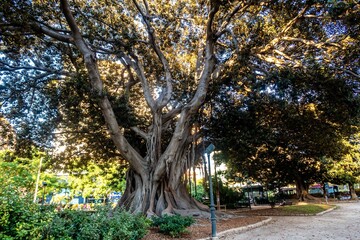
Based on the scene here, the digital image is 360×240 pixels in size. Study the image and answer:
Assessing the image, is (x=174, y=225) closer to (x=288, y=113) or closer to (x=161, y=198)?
(x=161, y=198)

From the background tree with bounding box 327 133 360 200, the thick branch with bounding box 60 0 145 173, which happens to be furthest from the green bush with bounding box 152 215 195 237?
the background tree with bounding box 327 133 360 200

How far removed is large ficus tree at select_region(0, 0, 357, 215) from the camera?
952 centimetres

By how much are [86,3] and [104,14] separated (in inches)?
32.4

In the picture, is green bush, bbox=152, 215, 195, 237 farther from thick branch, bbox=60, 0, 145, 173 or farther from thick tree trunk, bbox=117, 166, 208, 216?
thick branch, bbox=60, 0, 145, 173

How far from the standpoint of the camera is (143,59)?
42.0ft

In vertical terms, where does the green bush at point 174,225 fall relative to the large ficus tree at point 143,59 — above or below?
below

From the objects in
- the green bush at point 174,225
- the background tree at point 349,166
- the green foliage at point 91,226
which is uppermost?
the background tree at point 349,166

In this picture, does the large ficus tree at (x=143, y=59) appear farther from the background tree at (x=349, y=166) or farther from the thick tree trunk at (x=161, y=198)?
the background tree at (x=349, y=166)

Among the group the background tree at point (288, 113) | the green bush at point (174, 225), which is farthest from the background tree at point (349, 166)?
the green bush at point (174, 225)

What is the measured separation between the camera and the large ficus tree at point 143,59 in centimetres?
952

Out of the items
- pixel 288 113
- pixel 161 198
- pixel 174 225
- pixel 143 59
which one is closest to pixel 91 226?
pixel 174 225

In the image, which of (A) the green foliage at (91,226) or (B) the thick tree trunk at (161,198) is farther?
(B) the thick tree trunk at (161,198)

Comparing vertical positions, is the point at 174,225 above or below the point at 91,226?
below

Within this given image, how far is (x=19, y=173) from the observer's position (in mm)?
21969
